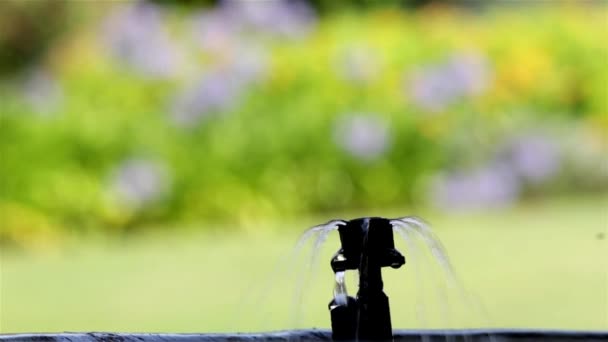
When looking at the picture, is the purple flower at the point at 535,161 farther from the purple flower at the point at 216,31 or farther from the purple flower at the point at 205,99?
the purple flower at the point at 216,31

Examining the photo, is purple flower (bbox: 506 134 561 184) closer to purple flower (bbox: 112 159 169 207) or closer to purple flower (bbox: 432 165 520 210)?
purple flower (bbox: 432 165 520 210)

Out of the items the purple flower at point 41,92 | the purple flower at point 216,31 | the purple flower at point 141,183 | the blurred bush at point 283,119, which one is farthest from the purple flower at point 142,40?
the purple flower at point 141,183

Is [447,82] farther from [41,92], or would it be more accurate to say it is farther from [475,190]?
[41,92]

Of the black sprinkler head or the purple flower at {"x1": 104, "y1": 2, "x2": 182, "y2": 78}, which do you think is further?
the purple flower at {"x1": 104, "y1": 2, "x2": 182, "y2": 78}

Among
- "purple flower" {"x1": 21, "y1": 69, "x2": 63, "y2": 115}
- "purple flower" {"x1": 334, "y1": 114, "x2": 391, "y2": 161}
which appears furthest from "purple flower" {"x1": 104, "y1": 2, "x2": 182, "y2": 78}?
"purple flower" {"x1": 334, "y1": 114, "x2": 391, "y2": 161}

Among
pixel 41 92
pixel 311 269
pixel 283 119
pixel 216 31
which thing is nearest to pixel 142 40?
pixel 216 31

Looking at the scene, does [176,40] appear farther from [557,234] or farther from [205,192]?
[557,234]
